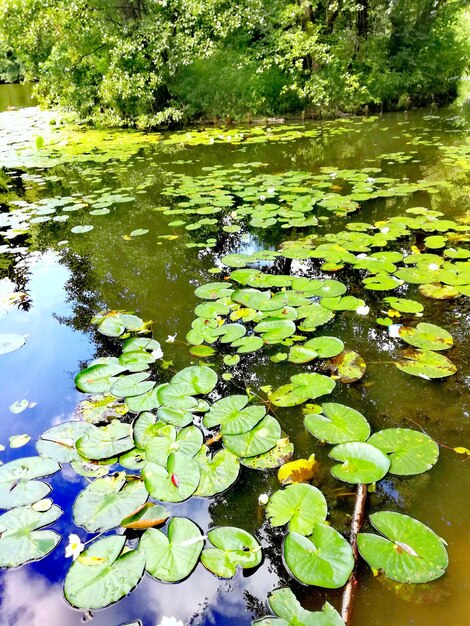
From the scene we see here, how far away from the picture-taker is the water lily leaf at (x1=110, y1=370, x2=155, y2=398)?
4.56 feet

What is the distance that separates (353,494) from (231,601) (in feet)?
1.32

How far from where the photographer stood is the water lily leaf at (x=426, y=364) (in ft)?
4.58

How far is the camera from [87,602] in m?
0.83

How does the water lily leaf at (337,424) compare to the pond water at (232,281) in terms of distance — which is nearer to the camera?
the pond water at (232,281)

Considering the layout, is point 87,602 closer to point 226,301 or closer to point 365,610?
point 365,610

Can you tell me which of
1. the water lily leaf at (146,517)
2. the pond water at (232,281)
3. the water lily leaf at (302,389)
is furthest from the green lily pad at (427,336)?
the water lily leaf at (146,517)

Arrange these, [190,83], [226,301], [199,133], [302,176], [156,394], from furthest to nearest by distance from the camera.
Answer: [190,83] → [199,133] → [302,176] → [226,301] → [156,394]

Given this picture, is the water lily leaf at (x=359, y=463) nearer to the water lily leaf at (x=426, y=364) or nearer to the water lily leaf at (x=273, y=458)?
the water lily leaf at (x=273, y=458)

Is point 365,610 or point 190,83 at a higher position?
point 190,83

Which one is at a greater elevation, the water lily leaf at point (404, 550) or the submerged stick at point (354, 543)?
the water lily leaf at point (404, 550)

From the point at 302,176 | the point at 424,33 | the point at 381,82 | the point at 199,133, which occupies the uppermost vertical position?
the point at 424,33

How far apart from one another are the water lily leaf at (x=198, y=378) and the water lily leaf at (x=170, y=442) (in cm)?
17

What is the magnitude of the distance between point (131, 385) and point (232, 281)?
0.95 metres

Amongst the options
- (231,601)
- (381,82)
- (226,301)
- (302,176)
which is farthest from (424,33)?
(231,601)
